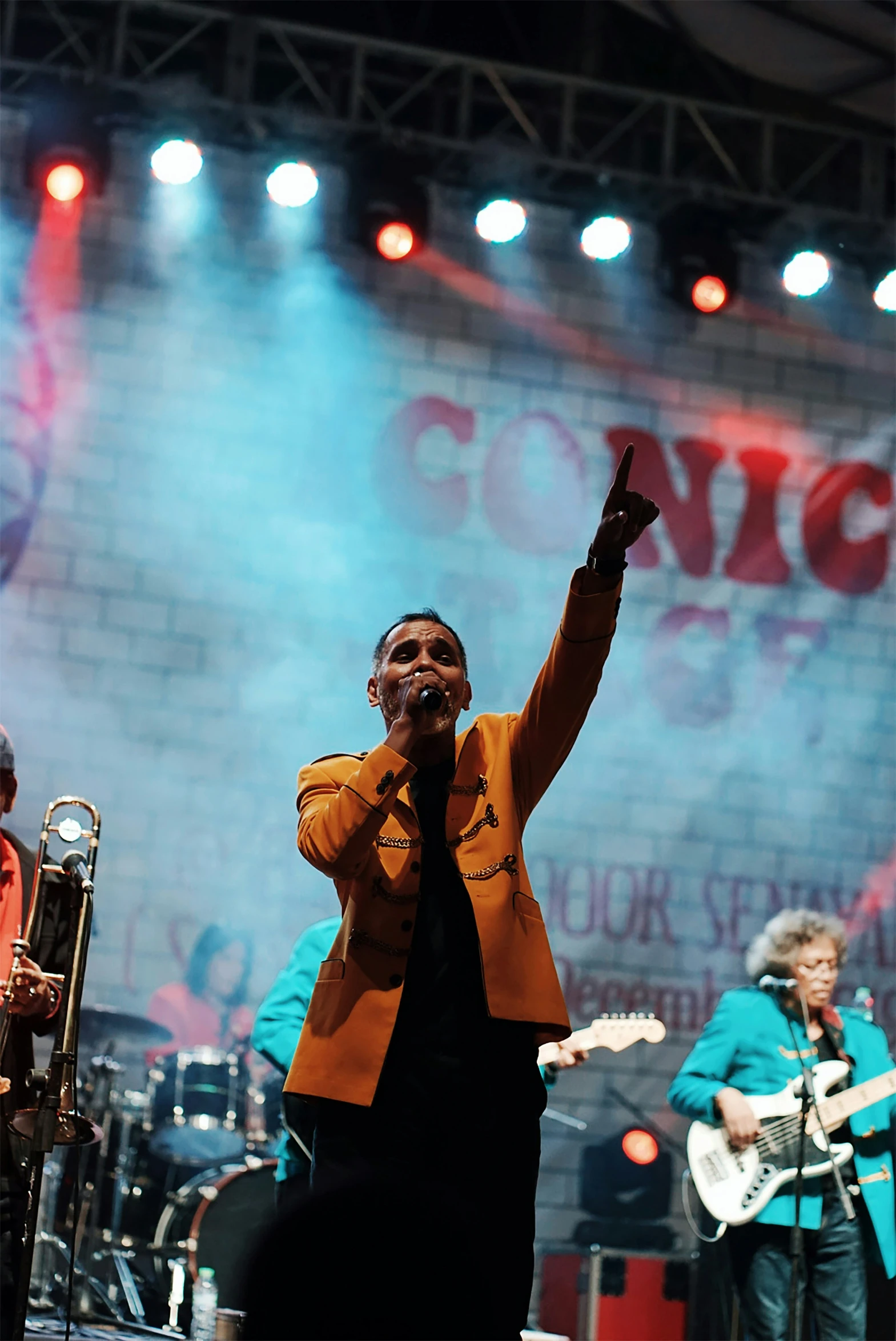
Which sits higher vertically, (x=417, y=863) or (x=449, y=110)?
(x=449, y=110)

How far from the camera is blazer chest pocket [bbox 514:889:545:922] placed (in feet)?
8.13

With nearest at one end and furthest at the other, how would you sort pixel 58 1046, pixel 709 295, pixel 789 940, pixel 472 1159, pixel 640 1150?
pixel 472 1159 < pixel 58 1046 < pixel 789 940 < pixel 640 1150 < pixel 709 295

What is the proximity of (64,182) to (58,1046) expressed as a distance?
4.51 m

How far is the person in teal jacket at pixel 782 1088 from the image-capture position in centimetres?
482

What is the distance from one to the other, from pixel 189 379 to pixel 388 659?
469 cm

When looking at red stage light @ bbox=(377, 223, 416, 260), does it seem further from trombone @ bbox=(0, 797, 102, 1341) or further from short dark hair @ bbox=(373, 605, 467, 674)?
short dark hair @ bbox=(373, 605, 467, 674)

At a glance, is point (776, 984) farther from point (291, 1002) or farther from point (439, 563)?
point (439, 563)

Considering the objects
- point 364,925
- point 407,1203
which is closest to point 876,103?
point 364,925

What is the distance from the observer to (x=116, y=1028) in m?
5.84

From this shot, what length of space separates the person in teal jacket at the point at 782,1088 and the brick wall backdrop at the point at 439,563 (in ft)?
5.03

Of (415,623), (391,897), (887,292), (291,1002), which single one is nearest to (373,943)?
(391,897)

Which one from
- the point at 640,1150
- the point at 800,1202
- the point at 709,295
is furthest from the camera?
the point at 709,295

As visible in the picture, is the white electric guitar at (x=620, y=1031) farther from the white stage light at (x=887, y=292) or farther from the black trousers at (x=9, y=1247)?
the white stage light at (x=887, y=292)

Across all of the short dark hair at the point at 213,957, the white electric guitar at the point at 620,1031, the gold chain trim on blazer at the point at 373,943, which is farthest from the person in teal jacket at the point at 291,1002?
the short dark hair at the point at 213,957
